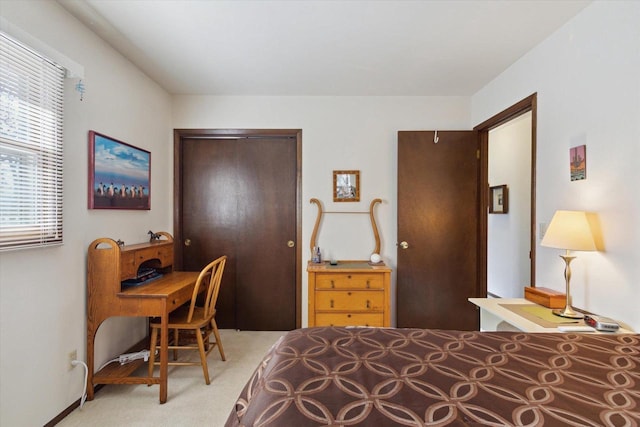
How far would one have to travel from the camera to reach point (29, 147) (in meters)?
1.67

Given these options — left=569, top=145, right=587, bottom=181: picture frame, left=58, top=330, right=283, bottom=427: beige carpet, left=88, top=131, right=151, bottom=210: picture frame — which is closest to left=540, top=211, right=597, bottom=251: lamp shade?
left=569, top=145, right=587, bottom=181: picture frame

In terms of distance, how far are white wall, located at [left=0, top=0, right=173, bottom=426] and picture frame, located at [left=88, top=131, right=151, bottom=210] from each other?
0.05 metres

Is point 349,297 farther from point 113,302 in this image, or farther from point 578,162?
point 578,162

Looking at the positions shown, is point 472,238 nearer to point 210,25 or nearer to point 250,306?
point 250,306

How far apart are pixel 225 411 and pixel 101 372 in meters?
0.97

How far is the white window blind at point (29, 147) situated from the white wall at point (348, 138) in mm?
1694

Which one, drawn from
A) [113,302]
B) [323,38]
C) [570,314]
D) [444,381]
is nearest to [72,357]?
[113,302]

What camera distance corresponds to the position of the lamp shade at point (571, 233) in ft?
5.43

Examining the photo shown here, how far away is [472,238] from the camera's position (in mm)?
3199

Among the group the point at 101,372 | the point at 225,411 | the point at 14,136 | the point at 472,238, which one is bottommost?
the point at 225,411

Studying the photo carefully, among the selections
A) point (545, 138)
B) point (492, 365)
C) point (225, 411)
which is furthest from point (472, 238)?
point (225, 411)

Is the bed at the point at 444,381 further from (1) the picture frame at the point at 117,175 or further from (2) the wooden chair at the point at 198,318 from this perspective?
(1) the picture frame at the point at 117,175

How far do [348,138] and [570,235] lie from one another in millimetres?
2163

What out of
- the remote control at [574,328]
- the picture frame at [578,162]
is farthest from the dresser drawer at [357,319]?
the picture frame at [578,162]
